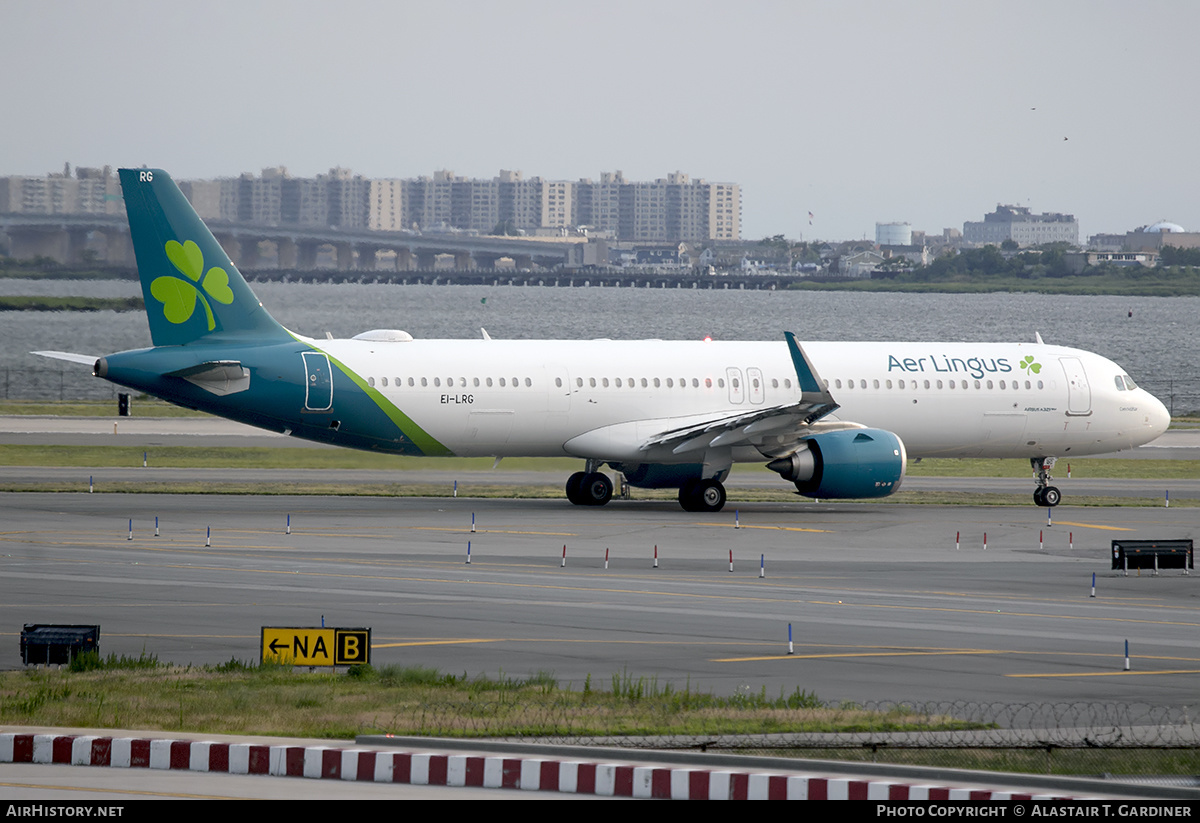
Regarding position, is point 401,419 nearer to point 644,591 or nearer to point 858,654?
point 644,591

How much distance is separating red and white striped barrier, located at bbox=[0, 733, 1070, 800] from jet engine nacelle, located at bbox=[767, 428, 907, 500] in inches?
1063

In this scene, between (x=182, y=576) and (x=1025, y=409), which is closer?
(x=182, y=576)

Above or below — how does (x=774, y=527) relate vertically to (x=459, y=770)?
above

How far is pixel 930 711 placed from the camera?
18.4 metres

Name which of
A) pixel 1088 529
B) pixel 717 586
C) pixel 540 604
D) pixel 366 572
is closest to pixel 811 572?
pixel 717 586

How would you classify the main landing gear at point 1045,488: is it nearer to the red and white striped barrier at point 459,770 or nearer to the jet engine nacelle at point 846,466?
the jet engine nacelle at point 846,466

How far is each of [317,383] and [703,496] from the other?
→ 11434mm

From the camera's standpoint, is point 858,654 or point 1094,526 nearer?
point 858,654

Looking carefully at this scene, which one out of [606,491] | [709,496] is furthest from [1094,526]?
[606,491]

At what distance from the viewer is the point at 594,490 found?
44.1 meters

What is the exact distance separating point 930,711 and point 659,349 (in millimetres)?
26859

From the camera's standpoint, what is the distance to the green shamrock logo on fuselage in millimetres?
39469

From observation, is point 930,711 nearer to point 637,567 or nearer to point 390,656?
point 390,656

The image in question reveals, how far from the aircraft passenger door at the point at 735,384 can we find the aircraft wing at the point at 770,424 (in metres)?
1.29
